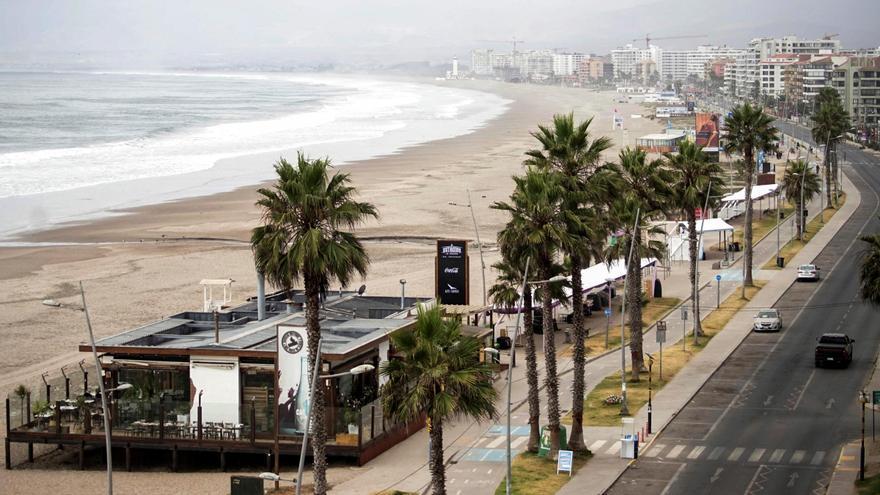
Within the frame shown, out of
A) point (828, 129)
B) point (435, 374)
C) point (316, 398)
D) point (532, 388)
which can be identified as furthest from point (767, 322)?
point (828, 129)

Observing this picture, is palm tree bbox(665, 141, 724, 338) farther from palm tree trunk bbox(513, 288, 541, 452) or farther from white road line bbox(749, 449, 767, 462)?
white road line bbox(749, 449, 767, 462)

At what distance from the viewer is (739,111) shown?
87438 millimetres

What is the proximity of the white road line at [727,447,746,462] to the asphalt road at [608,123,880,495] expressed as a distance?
0.11 ft

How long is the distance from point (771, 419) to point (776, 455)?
5352 millimetres

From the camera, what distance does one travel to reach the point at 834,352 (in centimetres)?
6159

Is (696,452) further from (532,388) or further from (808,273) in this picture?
(808,273)

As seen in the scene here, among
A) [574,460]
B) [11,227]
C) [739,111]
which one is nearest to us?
[574,460]

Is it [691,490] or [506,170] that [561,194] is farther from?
[506,170]

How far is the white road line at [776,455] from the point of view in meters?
46.8

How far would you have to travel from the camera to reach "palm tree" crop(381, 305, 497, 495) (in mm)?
36969

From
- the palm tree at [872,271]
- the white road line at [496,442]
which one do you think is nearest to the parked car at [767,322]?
the palm tree at [872,271]

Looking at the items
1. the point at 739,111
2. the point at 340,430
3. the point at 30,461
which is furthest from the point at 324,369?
the point at 739,111

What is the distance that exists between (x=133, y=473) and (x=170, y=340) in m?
5.60

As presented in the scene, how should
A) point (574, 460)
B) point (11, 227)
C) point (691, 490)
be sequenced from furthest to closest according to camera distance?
point (11, 227)
point (574, 460)
point (691, 490)
